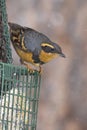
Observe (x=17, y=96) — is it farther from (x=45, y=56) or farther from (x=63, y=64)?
(x=63, y=64)

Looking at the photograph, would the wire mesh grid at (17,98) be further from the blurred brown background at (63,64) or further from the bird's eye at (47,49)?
the blurred brown background at (63,64)

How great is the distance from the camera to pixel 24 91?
7230 millimetres

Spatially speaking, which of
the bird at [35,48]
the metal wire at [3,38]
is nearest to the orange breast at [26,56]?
the bird at [35,48]

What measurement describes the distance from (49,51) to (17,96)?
50 centimetres

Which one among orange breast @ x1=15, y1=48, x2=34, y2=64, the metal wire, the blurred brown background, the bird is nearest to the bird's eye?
the bird

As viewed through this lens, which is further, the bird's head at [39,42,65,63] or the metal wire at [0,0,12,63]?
the metal wire at [0,0,12,63]

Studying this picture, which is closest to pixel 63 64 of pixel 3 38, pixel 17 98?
pixel 3 38

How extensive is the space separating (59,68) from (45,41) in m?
5.30

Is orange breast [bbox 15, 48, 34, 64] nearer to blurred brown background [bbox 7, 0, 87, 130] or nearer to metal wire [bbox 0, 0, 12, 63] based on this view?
metal wire [bbox 0, 0, 12, 63]

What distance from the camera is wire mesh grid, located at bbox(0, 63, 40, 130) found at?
7.02 meters

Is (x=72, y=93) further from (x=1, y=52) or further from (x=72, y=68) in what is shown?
(x=1, y=52)

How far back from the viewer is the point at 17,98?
23.3 feet

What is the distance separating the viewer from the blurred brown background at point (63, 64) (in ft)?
40.7

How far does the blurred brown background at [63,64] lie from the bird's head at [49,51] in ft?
16.6
